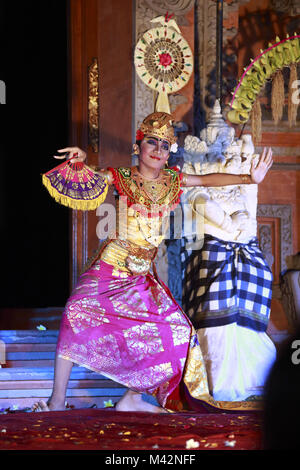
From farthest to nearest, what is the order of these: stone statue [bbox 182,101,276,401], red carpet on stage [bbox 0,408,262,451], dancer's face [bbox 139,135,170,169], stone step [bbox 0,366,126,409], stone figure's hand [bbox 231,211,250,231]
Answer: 1. stone figure's hand [bbox 231,211,250,231]
2. stone statue [bbox 182,101,276,401]
3. stone step [bbox 0,366,126,409]
4. dancer's face [bbox 139,135,170,169]
5. red carpet on stage [bbox 0,408,262,451]

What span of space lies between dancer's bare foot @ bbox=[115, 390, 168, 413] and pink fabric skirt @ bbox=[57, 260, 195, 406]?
0.16ft

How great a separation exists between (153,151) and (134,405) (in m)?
1.34

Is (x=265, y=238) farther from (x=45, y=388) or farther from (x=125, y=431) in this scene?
(x=125, y=431)

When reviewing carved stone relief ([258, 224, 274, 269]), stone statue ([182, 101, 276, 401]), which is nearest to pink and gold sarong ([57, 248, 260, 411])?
stone statue ([182, 101, 276, 401])

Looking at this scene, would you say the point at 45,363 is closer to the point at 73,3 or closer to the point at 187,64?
the point at 187,64

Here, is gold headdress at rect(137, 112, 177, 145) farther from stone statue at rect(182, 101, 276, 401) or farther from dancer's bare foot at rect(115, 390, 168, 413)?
dancer's bare foot at rect(115, 390, 168, 413)

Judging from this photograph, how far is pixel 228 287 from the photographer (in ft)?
14.1

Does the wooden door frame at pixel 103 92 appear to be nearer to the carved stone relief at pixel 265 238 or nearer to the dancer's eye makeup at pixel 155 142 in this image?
the carved stone relief at pixel 265 238

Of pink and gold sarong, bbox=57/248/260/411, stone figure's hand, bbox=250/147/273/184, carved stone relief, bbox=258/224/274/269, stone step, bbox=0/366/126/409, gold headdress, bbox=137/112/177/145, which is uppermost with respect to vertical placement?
gold headdress, bbox=137/112/177/145

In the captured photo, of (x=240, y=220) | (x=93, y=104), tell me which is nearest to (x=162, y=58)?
(x=93, y=104)

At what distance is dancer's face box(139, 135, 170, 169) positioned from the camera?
3799 millimetres

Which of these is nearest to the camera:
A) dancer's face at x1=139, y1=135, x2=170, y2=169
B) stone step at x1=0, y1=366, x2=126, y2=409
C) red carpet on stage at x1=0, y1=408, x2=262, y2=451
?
red carpet on stage at x1=0, y1=408, x2=262, y2=451

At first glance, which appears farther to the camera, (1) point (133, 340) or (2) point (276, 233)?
(2) point (276, 233)
